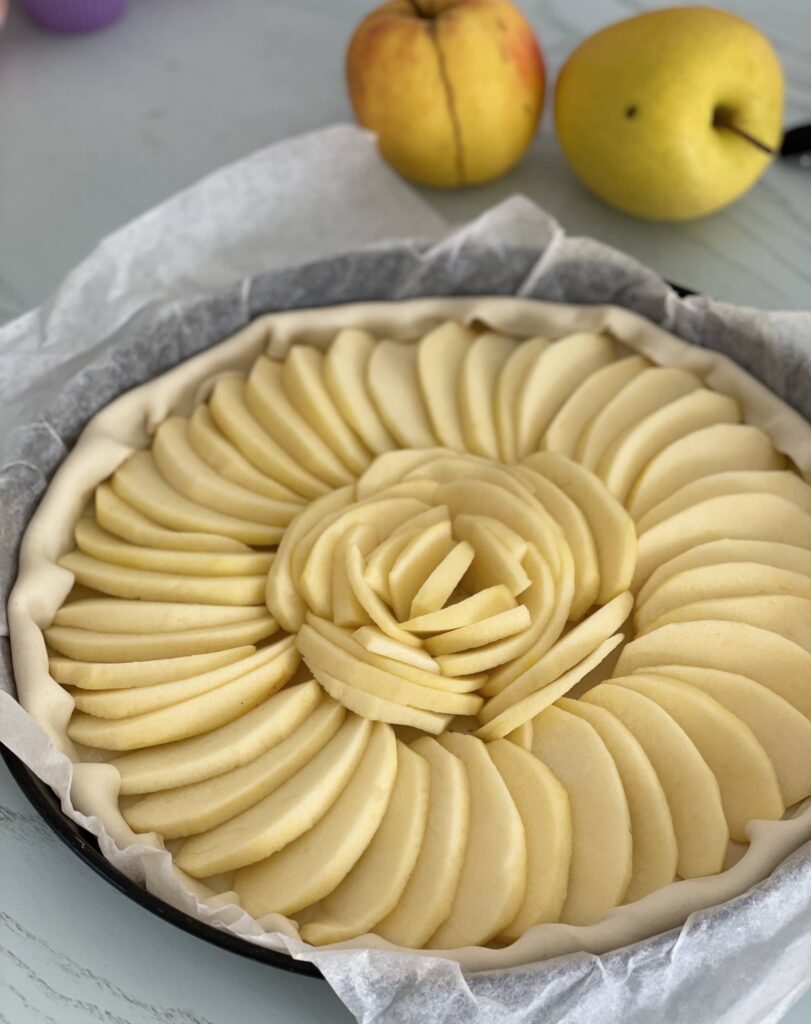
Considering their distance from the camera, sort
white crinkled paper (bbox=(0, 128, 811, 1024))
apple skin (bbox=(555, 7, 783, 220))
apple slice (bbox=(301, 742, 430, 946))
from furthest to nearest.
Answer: apple skin (bbox=(555, 7, 783, 220)) → apple slice (bbox=(301, 742, 430, 946)) → white crinkled paper (bbox=(0, 128, 811, 1024))

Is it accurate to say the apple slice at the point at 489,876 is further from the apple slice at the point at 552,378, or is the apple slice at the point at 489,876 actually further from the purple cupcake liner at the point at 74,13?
the purple cupcake liner at the point at 74,13

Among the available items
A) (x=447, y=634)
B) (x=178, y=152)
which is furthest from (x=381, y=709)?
(x=178, y=152)

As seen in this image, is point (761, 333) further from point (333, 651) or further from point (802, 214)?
point (333, 651)

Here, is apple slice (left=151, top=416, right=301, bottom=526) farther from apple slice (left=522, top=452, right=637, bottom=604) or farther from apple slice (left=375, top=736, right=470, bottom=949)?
apple slice (left=375, top=736, right=470, bottom=949)

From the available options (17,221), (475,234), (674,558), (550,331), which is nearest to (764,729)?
(674,558)

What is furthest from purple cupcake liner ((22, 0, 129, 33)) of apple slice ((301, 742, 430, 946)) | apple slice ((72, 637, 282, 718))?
apple slice ((301, 742, 430, 946))

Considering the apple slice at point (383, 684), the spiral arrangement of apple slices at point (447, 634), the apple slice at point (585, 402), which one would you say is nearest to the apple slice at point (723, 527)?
the spiral arrangement of apple slices at point (447, 634)
